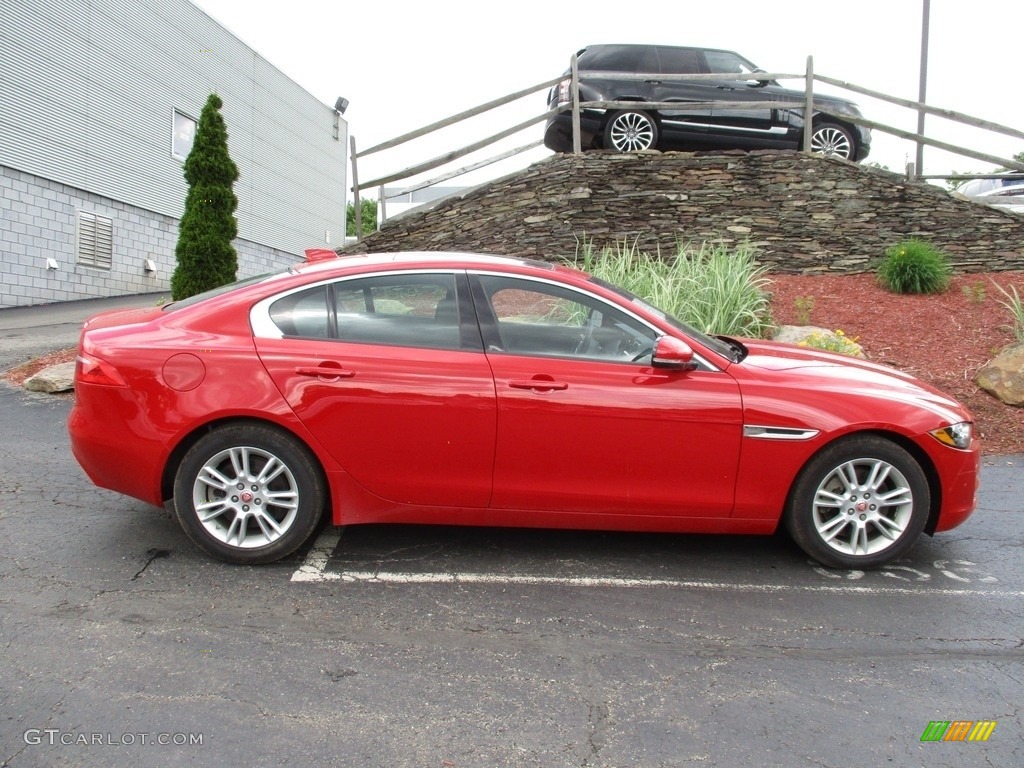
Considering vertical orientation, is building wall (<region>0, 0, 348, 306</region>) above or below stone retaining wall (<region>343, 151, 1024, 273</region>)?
above

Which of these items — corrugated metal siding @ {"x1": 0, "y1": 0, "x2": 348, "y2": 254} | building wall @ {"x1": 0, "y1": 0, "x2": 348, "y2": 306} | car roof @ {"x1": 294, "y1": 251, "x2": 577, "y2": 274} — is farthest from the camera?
corrugated metal siding @ {"x1": 0, "y1": 0, "x2": 348, "y2": 254}

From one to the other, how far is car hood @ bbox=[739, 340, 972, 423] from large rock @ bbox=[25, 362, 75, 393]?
653 centimetres

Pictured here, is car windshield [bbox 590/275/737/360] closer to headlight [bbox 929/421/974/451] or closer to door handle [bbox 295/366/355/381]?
headlight [bbox 929/421/974/451]

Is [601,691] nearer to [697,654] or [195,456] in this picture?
[697,654]

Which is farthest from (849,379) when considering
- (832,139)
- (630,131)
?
(832,139)

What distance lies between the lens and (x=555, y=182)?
1220cm

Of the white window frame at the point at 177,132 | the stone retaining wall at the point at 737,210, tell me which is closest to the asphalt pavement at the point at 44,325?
the white window frame at the point at 177,132

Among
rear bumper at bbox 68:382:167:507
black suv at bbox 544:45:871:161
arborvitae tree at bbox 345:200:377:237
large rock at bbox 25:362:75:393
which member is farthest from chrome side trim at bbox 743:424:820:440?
arborvitae tree at bbox 345:200:377:237

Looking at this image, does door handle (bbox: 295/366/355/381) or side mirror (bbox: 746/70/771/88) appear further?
side mirror (bbox: 746/70/771/88)

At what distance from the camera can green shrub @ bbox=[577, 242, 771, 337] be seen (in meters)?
8.84

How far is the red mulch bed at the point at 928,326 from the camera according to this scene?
766 centimetres

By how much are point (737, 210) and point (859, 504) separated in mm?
8407

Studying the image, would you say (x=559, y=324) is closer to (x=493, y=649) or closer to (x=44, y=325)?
(x=493, y=649)

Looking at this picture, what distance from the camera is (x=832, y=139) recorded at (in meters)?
12.5
